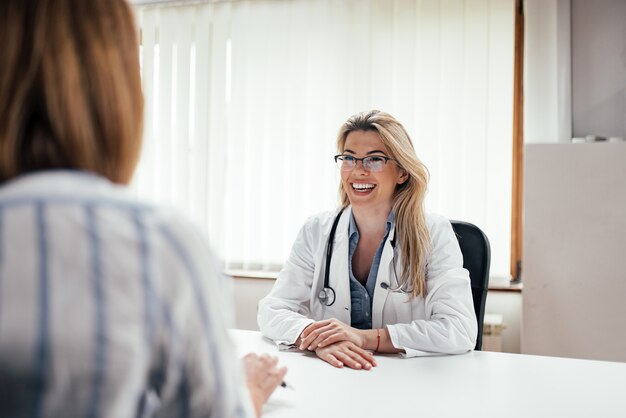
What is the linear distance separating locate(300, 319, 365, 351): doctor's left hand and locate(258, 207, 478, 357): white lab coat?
46mm

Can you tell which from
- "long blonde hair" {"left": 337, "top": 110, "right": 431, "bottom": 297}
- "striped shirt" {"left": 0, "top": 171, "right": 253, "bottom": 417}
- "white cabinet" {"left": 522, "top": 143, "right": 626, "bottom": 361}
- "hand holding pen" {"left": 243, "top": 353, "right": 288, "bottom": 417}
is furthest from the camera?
"white cabinet" {"left": 522, "top": 143, "right": 626, "bottom": 361}

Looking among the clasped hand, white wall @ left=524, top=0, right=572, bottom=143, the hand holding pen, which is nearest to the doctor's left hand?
the clasped hand

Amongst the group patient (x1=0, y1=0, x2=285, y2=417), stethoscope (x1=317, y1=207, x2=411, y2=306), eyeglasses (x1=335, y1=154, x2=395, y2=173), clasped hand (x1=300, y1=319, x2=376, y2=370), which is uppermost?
eyeglasses (x1=335, y1=154, x2=395, y2=173)

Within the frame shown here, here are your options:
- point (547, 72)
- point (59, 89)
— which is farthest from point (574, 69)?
point (59, 89)

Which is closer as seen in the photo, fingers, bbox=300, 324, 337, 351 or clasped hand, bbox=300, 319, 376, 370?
clasped hand, bbox=300, 319, 376, 370

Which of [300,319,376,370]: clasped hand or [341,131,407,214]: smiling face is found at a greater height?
[341,131,407,214]: smiling face

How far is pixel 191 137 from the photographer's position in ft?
13.6

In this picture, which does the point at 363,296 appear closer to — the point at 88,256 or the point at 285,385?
the point at 285,385

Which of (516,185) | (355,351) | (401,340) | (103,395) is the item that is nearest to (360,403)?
(355,351)

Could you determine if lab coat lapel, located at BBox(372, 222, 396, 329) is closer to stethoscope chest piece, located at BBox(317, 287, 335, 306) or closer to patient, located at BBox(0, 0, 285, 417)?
stethoscope chest piece, located at BBox(317, 287, 335, 306)

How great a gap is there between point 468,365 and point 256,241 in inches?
99.3

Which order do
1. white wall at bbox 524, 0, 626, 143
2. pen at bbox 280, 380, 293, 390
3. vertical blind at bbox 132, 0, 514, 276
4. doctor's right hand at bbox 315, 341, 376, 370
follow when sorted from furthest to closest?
vertical blind at bbox 132, 0, 514, 276 < white wall at bbox 524, 0, 626, 143 < doctor's right hand at bbox 315, 341, 376, 370 < pen at bbox 280, 380, 293, 390

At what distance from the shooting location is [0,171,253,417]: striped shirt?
1.82ft

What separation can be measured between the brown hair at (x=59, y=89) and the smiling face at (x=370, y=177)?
5.40 feet
